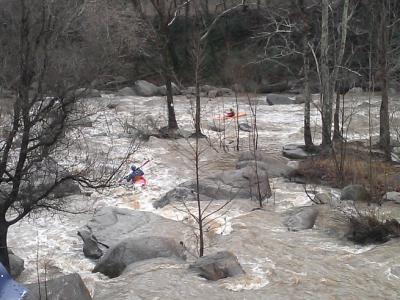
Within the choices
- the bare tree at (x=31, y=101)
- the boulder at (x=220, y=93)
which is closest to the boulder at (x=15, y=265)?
the bare tree at (x=31, y=101)

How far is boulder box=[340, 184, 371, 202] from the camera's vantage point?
1147 cm

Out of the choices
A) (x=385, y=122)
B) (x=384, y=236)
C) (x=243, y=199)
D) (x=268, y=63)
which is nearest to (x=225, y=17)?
(x=268, y=63)

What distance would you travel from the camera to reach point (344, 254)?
8.94 metres

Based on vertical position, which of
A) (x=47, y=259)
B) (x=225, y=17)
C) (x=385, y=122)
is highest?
(x=225, y=17)

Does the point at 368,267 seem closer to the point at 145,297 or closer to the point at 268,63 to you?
the point at 145,297

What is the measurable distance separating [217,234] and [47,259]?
2.97 metres

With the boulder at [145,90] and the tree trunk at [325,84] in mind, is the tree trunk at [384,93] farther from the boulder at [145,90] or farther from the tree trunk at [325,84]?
the boulder at [145,90]

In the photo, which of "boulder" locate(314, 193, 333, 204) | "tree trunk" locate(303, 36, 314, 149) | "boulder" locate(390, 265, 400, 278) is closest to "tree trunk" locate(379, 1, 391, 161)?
"tree trunk" locate(303, 36, 314, 149)

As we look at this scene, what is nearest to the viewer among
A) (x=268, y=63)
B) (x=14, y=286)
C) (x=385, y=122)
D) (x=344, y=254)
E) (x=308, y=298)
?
(x=14, y=286)

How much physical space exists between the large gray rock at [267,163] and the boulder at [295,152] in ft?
1.94

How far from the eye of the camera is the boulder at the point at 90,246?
31.2 feet

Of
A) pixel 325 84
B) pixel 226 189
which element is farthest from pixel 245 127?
pixel 226 189

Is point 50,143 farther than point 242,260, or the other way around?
point 242,260

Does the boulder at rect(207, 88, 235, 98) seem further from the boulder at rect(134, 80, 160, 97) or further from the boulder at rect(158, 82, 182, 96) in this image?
the boulder at rect(134, 80, 160, 97)
